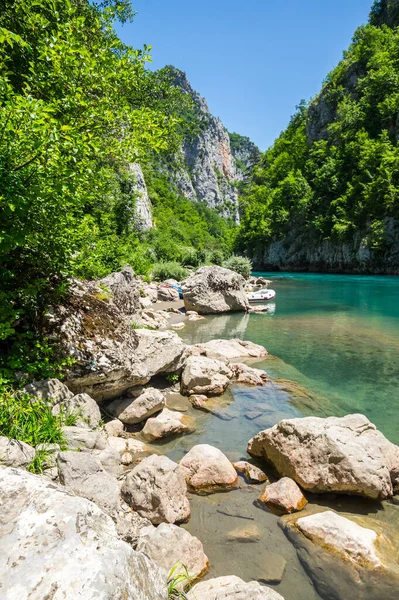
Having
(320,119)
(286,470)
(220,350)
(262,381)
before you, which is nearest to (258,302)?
(220,350)

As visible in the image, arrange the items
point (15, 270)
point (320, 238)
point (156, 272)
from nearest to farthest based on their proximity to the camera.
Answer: point (15, 270), point (156, 272), point (320, 238)

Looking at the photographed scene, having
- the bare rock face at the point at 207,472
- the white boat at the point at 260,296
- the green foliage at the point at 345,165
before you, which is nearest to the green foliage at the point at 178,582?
the bare rock face at the point at 207,472

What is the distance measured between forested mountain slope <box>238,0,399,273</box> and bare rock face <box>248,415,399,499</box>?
47.8 m

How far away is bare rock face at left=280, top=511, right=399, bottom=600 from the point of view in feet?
10.6

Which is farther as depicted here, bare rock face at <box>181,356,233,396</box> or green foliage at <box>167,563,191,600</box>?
bare rock face at <box>181,356,233,396</box>

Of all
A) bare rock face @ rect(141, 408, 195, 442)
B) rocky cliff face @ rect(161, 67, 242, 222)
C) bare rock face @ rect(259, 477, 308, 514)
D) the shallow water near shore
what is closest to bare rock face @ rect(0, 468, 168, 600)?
the shallow water near shore

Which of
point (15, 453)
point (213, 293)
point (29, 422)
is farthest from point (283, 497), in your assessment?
point (213, 293)

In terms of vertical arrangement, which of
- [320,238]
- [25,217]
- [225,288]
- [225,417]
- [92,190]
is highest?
[320,238]

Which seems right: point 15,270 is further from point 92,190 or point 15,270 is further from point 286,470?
point 286,470

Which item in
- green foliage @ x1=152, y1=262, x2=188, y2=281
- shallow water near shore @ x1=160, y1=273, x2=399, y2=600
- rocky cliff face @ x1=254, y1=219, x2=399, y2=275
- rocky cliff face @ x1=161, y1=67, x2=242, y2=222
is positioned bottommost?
shallow water near shore @ x1=160, y1=273, x2=399, y2=600

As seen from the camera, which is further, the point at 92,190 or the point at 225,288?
the point at 225,288

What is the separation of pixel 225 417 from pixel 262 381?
2.51 m

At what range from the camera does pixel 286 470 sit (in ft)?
16.1

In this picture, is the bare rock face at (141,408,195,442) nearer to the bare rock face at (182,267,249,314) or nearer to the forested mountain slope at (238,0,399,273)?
the bare rock face at (182,267,249,314)
